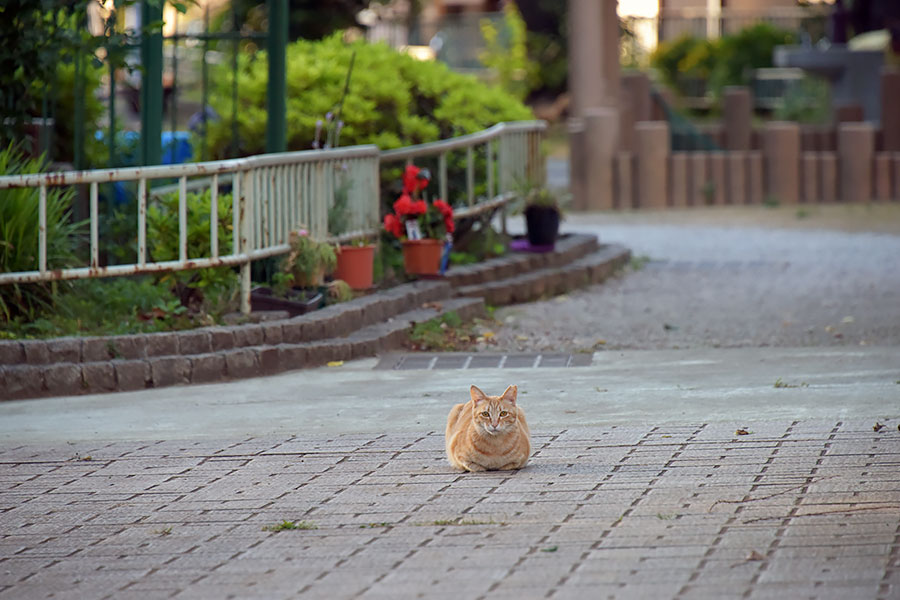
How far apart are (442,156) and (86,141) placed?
331 centimetres

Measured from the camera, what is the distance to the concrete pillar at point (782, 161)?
19.1m

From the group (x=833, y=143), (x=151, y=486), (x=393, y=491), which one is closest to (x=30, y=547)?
(x=151, y=486)

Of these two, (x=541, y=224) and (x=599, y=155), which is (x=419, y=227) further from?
(x=599, y=155)

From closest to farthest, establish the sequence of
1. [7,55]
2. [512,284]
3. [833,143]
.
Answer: [7,55] < [512,284] < [833,143]

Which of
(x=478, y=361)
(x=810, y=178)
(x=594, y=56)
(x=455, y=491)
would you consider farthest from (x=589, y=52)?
(x=455, y=491)

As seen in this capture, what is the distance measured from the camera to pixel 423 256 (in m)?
11.0

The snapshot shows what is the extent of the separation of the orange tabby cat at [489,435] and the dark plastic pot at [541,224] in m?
6.80

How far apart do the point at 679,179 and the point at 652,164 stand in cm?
54

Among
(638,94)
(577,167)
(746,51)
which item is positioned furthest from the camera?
(746,51)

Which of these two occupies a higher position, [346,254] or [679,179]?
[679,179]

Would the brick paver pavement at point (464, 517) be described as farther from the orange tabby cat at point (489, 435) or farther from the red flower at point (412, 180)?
the red flower at point (412, 180)

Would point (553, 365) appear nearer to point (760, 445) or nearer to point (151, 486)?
point (760, 445)

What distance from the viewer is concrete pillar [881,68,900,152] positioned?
20812 mm

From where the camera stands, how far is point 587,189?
1900cm
